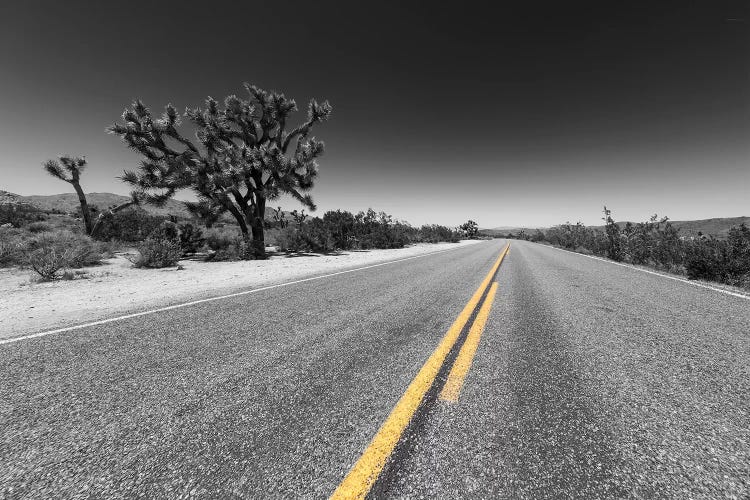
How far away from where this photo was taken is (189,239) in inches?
518

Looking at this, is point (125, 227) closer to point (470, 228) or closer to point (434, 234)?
point (434, 234)

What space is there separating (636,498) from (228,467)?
1.95 metres

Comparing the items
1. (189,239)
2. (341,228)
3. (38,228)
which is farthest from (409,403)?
(38,228)

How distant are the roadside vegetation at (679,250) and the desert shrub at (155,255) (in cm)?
1609

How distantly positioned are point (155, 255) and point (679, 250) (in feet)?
60.3

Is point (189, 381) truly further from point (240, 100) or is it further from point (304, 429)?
point (240, 100)

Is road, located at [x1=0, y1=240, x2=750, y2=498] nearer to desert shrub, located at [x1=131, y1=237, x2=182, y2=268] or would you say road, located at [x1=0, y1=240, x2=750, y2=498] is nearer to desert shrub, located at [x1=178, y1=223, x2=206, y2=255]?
desert shrub, located at [x1=131, y1=237, x2=182, y2=268]

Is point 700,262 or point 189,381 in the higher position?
point 700,262

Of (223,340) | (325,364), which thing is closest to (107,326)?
(223,340)

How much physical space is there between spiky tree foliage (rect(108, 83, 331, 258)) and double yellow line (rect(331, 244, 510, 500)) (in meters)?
11.6

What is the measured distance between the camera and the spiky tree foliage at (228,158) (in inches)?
505

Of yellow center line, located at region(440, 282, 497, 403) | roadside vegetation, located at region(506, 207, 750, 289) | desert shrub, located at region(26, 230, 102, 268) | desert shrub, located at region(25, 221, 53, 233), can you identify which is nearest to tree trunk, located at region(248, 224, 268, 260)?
desert shrub, located at region(26, 230, 102, 268)

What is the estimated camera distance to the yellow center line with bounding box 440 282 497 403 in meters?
1.97

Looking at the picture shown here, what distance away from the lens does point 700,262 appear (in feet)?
23.5
